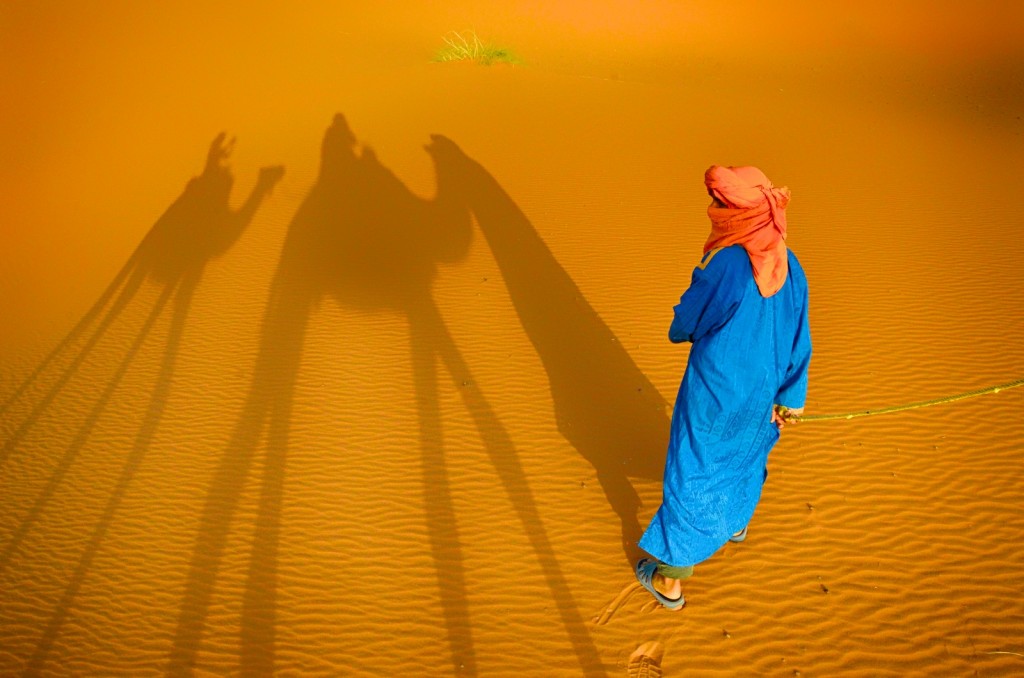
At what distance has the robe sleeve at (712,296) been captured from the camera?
280cm

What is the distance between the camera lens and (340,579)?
14.4 feet

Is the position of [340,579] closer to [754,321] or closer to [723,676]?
[723,676]

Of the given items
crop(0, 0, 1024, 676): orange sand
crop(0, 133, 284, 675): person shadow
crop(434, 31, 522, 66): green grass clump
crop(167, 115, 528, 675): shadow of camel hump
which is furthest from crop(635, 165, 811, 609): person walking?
crop(434, 31, 522, 66): green grass clump

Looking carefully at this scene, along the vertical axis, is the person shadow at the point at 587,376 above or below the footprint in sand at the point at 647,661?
above

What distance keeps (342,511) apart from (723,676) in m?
2.91

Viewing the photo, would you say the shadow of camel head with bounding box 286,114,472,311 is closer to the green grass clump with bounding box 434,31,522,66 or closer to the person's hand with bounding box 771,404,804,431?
the person's hand with bounding box 771,404,804,431

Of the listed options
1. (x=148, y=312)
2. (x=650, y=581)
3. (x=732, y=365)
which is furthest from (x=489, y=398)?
(x=148, y=312)

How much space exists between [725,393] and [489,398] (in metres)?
3.26

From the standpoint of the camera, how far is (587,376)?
624 cm

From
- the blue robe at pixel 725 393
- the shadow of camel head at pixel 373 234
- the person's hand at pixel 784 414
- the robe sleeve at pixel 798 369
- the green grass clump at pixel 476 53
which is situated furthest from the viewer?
the green grass clump at pixel 476 53

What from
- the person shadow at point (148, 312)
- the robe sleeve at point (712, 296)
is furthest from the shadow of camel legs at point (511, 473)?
the person shadow at point (148, 312)

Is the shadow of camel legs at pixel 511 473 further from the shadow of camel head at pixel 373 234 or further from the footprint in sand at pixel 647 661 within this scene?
the shadow of camel head at pixel 373 234

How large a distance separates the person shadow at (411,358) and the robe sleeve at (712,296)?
207 cm

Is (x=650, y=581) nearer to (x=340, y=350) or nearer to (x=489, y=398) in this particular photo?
(x=489, y=398)
